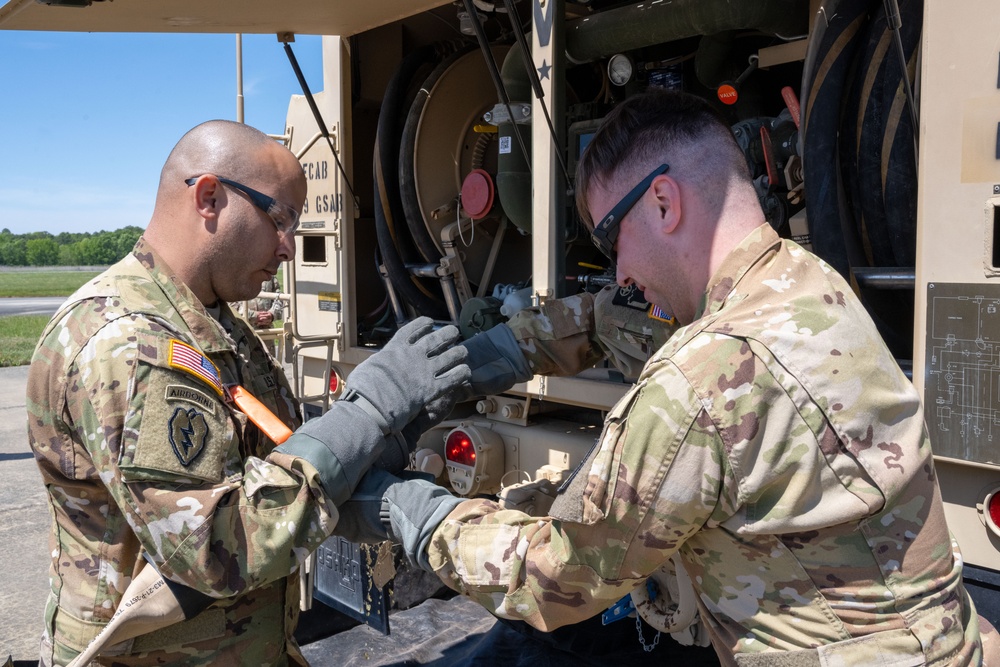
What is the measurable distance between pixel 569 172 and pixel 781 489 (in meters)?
1.92

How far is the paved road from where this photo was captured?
27281mm

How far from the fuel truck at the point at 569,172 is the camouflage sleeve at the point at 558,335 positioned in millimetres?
186

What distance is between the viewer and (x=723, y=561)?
133 centimetres

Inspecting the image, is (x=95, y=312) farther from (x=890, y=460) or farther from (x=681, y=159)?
(x=890, y=460)

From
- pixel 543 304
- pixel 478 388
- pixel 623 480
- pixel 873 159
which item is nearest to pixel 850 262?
pixel 873 159

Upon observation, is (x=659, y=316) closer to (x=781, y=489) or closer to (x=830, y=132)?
(x=830, y=132)

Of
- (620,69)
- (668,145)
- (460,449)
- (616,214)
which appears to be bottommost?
(460,449)

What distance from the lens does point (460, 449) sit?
296 centimetres

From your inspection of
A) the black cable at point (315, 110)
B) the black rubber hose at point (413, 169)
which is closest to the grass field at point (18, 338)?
the black cable at point (315, 110)

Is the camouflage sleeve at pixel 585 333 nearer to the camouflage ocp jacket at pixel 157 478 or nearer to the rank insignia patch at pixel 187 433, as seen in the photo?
the camouflage ocp jacket at pixel 157 478

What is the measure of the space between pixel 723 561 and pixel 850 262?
1.11 meters

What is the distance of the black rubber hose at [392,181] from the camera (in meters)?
3.49

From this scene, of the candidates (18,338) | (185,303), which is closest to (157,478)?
(185,303)

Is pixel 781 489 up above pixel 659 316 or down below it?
below
